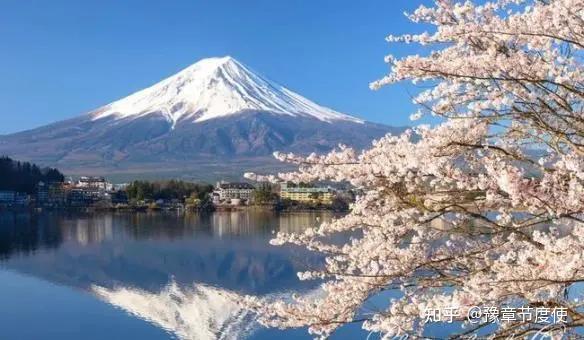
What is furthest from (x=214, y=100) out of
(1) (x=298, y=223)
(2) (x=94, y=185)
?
(1) (x=298, y=223)

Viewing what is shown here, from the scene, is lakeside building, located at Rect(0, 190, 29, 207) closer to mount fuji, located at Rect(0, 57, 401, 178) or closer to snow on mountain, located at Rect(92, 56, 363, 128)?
mount fuji, located at Rect(0, 57, 401, 178)

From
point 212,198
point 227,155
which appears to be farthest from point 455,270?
point 227,155

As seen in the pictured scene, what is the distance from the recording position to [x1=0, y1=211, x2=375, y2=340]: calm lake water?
8875 mm

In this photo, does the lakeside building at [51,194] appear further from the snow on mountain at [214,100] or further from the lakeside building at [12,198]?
the snow on mountain at [214,100]

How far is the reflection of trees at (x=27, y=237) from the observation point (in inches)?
651

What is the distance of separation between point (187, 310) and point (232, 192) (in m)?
34.5

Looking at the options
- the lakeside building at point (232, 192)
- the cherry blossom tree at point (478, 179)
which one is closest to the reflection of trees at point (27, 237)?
the cherry blossom tree at point (478, 179)

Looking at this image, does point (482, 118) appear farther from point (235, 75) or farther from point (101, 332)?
point (235, 75)

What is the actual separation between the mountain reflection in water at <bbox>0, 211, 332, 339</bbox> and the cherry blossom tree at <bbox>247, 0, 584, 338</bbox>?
4132mm

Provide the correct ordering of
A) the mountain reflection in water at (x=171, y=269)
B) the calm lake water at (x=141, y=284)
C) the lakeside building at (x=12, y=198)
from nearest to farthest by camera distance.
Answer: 1. the calm lake water at (x=141, y=284)
2. the mountain reflection in water at (x=171, y=269)
3. the lakeside building at (x=12, y=198)

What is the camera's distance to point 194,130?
93938 mm

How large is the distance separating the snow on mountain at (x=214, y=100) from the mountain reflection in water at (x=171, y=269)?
77767 mm

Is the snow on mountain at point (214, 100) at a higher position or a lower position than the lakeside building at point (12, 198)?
higher

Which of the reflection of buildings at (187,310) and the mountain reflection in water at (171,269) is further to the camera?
the mountain reflection in water at (171,269)
